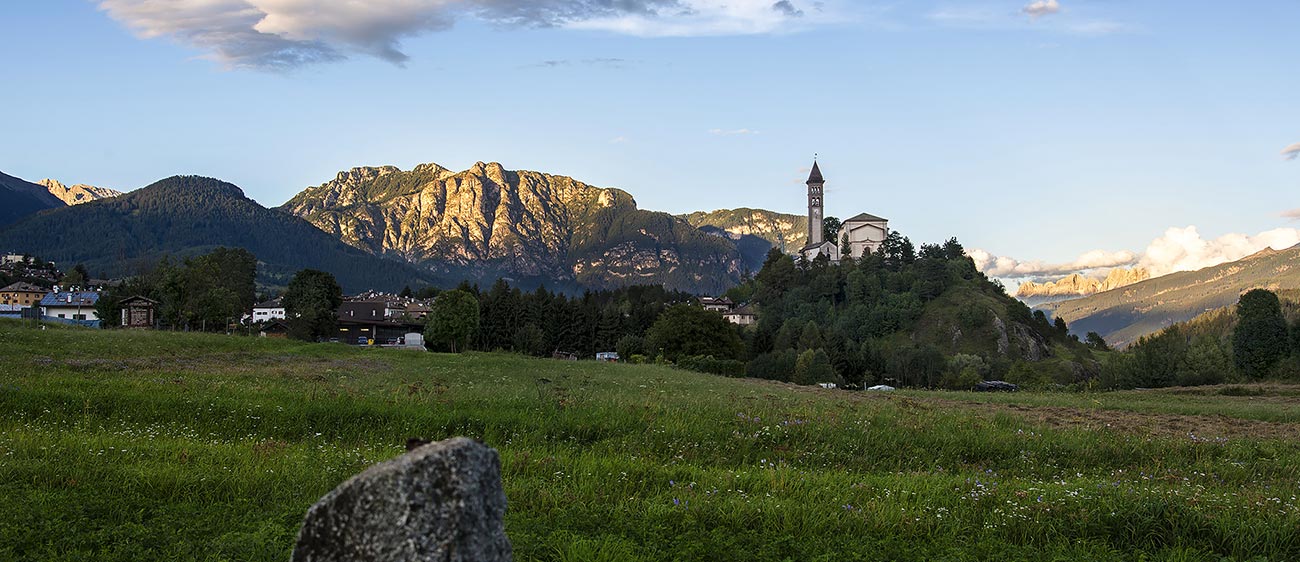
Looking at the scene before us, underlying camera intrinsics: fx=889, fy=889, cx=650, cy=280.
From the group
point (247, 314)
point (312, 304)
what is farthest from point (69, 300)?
point (312, 304)

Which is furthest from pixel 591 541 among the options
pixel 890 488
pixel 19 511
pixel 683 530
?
pixel 19 511

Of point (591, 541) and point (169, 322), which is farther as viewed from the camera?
point (169, 322)

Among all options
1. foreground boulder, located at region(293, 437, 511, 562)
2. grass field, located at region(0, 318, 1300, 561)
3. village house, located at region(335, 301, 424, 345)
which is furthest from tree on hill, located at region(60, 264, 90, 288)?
foreground boulder, located at region(293, 437, 511, 562)

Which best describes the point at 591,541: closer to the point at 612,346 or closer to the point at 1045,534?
the point at 1045,534

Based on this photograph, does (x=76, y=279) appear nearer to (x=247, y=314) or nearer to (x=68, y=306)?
(x=68, y=306)

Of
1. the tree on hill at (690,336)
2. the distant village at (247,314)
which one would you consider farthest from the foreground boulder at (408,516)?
the tree on hill at (690,336)

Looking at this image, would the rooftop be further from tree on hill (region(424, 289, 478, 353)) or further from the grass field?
the grass field

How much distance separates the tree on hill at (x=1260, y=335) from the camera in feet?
281

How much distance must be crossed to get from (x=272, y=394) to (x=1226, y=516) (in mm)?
16899

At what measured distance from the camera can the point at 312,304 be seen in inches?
4365

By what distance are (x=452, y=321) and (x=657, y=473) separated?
7700 cm

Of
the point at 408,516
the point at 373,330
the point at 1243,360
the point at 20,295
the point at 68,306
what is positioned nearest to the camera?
the point at 408,516

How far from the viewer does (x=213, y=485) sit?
411 inches

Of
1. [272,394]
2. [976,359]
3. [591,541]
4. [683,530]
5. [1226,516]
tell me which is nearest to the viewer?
[591,541]
